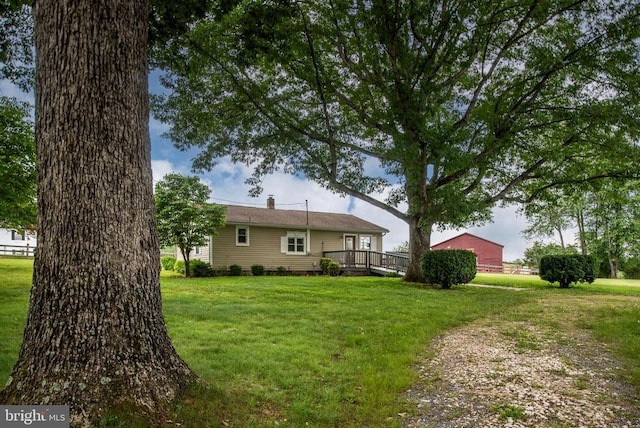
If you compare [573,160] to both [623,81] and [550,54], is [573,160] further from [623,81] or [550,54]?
[550,54]

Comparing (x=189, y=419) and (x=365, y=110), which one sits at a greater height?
(x=365, y=110)

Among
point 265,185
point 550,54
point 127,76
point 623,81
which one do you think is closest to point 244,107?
point 265,185

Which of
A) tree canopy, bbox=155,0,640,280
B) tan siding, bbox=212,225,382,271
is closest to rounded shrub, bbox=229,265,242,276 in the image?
tan siding, bbox=212,225,382,271

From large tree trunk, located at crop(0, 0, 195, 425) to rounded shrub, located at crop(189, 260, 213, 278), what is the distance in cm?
1672

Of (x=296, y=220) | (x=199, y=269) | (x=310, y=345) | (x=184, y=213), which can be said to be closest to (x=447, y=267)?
(x=310, y=345)

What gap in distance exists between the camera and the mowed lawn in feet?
11.9

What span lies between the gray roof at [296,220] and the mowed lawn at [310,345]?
35.9ft

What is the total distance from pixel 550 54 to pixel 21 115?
18321 millimetres

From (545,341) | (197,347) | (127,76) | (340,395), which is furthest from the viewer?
(545,341)

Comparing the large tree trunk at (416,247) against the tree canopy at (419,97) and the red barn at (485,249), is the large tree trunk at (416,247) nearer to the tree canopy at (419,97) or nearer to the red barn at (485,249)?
the tree canopy at (419,97)

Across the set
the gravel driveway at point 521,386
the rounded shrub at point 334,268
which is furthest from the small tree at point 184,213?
the gravel driveway at point 521,386

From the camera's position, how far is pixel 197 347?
214 inches

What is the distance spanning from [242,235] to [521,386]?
18835 millimetres

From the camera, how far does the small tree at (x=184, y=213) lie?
18.2m
